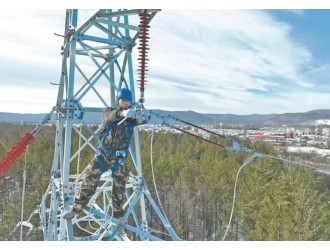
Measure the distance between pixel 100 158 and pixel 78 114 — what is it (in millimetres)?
899

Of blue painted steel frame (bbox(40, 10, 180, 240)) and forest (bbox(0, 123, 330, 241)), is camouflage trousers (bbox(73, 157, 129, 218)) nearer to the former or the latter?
blue painted steel frame (bbox(40, 10, 180, 240))

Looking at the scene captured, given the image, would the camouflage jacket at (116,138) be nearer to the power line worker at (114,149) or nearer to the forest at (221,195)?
the power line worker at (114,149)

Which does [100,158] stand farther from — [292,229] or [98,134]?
[292,229]

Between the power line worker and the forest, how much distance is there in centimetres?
1645

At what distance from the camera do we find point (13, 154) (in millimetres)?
6648

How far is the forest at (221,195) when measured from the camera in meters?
22.3

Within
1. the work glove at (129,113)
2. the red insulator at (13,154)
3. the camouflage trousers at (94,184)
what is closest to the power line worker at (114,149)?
the camouflage trousers at (94,184)

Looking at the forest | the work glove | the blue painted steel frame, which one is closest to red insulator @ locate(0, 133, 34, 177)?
the blue painted steel frame

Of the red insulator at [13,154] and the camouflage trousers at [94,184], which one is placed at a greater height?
the red insulator at [13,154]

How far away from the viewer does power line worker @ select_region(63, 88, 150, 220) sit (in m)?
5.88

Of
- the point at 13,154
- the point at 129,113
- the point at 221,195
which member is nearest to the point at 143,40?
the point at 129,113

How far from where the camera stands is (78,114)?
6.59 metres

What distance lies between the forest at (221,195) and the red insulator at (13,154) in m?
16.5

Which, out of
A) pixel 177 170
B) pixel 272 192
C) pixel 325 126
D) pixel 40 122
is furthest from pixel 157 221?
pixel 325 126
